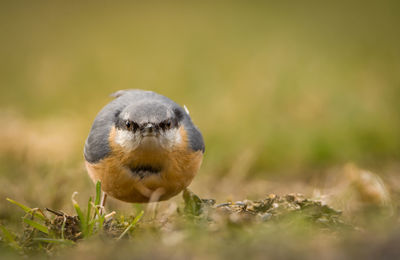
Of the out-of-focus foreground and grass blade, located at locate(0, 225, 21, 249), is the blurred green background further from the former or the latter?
grass blade, located at locate(0, 225, 21, 249)

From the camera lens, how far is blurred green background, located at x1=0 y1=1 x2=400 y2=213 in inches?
229

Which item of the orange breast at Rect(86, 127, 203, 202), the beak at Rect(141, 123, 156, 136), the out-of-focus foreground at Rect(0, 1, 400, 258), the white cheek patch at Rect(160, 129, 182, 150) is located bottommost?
the orange breast at Rect(86, 127, 203, 202)

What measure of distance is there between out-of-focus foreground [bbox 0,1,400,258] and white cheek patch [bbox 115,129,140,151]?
23.1 inches

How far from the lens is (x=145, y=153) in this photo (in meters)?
3.46

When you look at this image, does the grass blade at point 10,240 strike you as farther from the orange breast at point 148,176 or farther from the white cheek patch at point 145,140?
the white cheek patch at point 145,140

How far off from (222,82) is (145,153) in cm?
543

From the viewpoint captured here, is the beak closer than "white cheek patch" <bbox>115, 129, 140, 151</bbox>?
Yes

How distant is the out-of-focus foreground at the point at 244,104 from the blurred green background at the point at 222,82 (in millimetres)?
25

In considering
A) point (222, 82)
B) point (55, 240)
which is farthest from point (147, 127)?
point (222, 82)

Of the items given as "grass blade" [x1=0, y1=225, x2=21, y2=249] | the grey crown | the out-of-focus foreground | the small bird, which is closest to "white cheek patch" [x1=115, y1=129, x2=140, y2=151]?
the small bird

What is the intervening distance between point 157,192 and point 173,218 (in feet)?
1.33

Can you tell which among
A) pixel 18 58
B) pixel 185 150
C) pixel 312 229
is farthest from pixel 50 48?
pixel 312 229

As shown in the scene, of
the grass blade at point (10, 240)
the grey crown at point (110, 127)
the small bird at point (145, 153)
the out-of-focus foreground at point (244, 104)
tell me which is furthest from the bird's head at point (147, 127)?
the grass blade at point (10, 240)

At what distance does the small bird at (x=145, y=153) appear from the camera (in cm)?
346
